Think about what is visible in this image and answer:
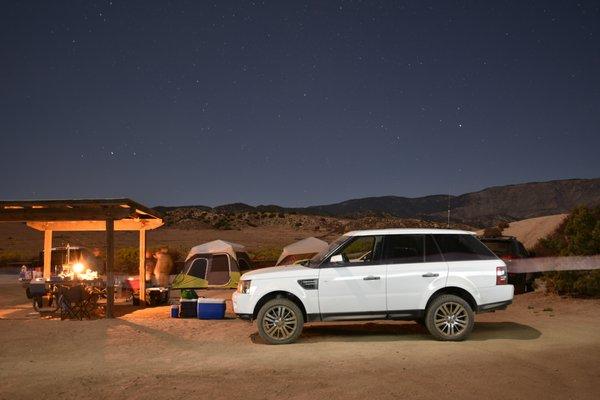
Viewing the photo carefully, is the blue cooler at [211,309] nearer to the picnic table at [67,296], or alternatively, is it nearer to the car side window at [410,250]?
the picnic table at [67,296]

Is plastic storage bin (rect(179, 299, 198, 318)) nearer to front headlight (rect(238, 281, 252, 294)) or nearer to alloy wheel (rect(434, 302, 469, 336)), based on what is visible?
front headlight (rect(238, 281, 252, 294))

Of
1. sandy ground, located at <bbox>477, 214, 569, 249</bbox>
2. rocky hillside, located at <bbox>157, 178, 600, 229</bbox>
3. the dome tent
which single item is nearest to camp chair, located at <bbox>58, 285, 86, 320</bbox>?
the dome tent

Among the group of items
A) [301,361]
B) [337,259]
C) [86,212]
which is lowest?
[301,361]

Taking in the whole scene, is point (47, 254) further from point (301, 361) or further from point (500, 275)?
point (500, 275)

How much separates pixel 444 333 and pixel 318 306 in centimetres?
202

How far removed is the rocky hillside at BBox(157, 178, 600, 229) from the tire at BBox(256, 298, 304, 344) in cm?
6105

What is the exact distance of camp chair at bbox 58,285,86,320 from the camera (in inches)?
538

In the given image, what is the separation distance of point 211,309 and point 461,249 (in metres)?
5.67

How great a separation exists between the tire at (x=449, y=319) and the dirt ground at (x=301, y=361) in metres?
0.21

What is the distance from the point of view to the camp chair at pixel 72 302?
13656 mm

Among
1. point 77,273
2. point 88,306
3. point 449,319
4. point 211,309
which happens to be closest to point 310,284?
point 449,319

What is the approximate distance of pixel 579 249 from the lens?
15.1 meters

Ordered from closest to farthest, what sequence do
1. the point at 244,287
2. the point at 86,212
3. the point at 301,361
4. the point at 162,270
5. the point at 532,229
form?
the point at 301,361 → the point at 244,287 → the point at 86,212 → the point at 162,270 → the point at 532,229

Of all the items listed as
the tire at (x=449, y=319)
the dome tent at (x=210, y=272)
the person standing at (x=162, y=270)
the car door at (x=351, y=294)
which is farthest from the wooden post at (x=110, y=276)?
the dome tent at (x=210, y=272)
